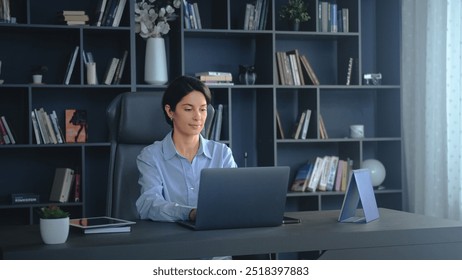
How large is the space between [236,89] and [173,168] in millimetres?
2204

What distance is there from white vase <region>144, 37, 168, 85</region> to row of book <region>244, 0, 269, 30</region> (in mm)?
593

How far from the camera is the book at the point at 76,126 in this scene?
14.8 ft

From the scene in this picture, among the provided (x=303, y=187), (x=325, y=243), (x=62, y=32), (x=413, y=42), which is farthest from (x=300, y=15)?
(x=325, y=243)

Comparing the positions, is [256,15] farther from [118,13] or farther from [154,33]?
[118,13]

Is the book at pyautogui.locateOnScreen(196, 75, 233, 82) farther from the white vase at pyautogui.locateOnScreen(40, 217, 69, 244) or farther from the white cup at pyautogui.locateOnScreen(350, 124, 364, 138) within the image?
the white vase at pyautogui.locateOnScreen(40, 217, 69, 244)

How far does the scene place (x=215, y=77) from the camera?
4.66m

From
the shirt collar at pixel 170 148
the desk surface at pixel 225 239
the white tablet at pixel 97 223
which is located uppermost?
the shirt collar at pixel 170 148

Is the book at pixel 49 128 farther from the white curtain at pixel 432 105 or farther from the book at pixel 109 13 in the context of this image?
the white curtain at pixel 432 105

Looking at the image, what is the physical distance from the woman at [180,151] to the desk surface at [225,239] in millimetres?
327

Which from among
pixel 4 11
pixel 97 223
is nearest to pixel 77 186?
pixel 4 11

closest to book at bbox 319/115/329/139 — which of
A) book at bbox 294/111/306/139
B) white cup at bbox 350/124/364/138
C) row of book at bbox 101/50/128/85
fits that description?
book at bbox 294/111/306/139

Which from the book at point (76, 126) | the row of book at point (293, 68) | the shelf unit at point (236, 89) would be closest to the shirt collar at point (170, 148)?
the shelf unit at point (236, 89)

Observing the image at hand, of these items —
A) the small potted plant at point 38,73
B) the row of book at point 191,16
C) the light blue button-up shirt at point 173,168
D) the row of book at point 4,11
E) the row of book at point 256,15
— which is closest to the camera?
the light blue button-up shirt at point 173,168

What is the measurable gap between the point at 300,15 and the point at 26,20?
1.74m
